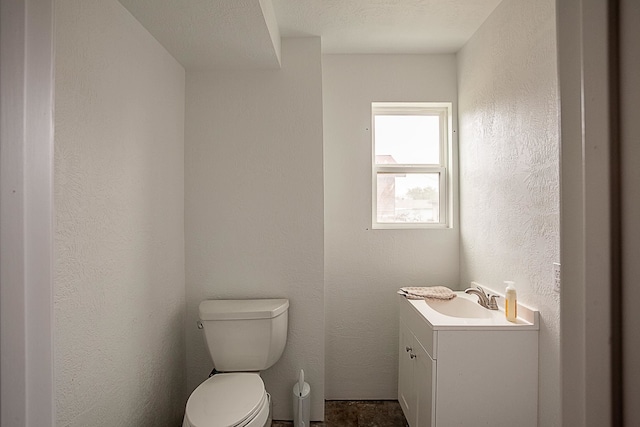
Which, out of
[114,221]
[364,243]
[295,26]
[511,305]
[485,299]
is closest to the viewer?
[114,221]

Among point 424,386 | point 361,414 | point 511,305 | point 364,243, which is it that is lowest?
point 361,414

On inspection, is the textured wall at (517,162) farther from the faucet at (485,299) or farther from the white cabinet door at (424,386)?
the white cabinet door at (424,386)

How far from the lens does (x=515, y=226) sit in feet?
6.29

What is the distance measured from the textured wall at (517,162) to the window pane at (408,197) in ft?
0.97

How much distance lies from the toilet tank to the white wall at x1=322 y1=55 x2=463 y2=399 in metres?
0.67

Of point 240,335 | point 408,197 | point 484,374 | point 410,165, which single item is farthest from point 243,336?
point 410,165

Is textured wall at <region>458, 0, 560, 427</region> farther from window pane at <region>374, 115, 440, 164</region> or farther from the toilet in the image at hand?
the toilet

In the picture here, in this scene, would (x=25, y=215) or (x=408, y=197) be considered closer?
(x=25, y=215)

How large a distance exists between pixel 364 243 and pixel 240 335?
1089mm

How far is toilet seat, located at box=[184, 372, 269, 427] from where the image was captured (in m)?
1.58

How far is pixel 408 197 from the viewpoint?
2.84 m

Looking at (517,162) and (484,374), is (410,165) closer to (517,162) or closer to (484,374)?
(517,162)

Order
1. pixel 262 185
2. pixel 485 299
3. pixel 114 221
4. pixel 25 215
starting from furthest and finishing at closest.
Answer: pixel 262 185, pixel 485 299, pixel 114 221, pixel 25 215

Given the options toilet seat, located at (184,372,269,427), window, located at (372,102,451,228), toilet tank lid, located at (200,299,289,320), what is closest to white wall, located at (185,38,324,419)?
Answer: toilet tank lid, located at (200,299,289,320)
